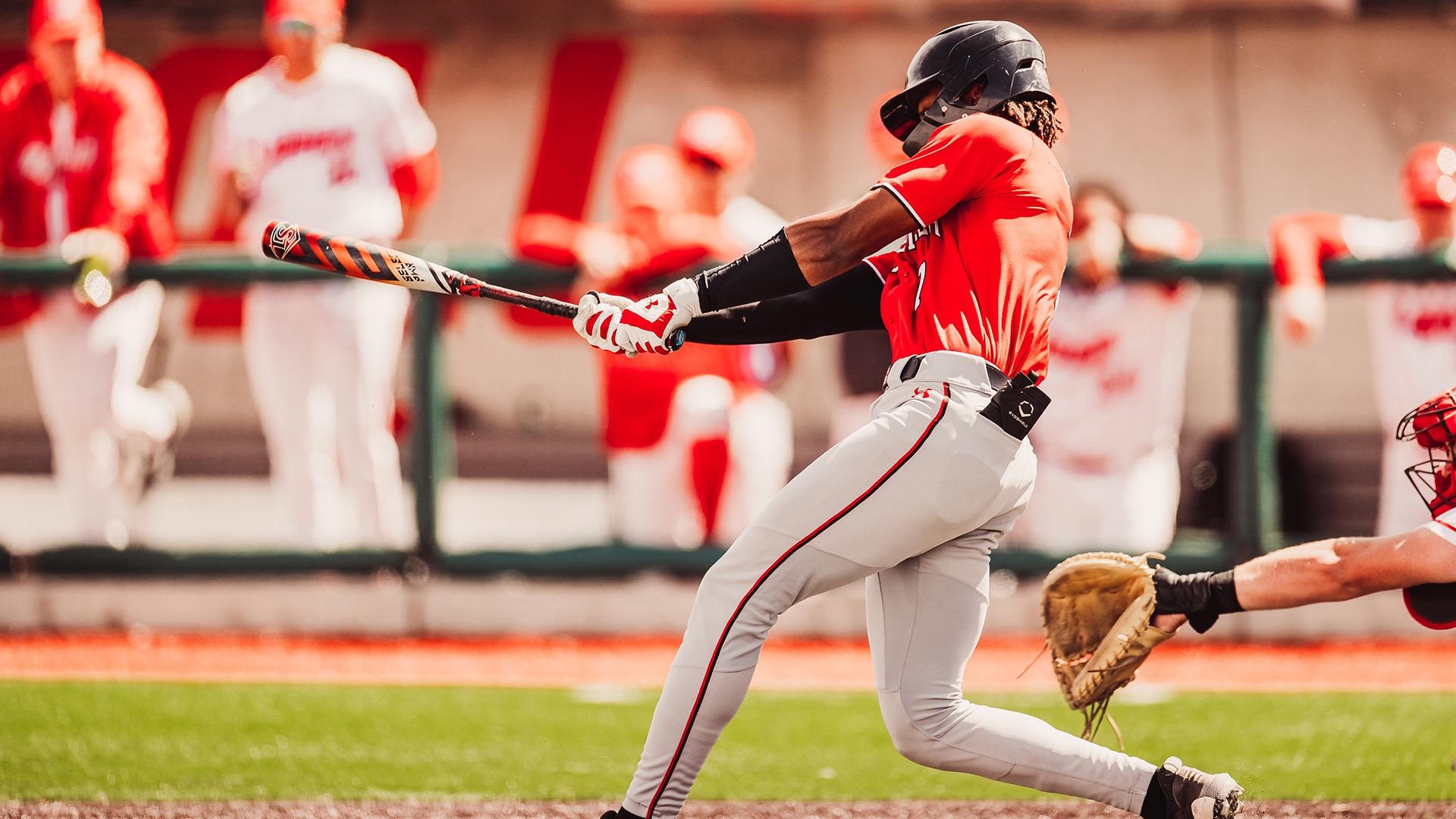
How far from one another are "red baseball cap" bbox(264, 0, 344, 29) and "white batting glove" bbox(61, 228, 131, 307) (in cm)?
104

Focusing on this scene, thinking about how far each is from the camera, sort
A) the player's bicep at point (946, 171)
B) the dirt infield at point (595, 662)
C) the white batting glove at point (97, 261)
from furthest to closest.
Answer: the white batting glove at point (97, 261), the dirt infield at point (595, 662), the player's bicep at point (946, 171)

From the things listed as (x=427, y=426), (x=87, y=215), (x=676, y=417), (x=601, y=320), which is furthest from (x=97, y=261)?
(x=601, y=320)

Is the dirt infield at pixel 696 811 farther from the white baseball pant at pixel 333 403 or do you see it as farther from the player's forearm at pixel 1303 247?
the player's forearm at pixel 1303 247

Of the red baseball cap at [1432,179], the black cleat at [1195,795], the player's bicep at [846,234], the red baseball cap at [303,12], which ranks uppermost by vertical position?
the red baseball cap at [303,12]

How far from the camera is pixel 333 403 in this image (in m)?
6.68

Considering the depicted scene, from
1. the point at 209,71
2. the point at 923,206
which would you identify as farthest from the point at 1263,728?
the point at 209,71

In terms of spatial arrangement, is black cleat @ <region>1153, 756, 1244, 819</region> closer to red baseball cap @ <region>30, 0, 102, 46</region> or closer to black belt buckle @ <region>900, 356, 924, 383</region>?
black belt buckle @ <region>900, 356, 924, 383</region>

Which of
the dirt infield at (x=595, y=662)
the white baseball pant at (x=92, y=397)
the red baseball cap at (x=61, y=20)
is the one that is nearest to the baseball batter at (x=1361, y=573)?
the dirt infield at (x=595, y=662)

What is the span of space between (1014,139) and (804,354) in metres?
6.73

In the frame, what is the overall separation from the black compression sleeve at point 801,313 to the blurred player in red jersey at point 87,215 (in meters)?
3.87

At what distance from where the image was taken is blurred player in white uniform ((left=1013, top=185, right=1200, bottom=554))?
662cm

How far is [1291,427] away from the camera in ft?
26.2

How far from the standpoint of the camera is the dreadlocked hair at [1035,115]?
3.35m

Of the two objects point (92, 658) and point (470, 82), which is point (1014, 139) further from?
point (470, 82)
